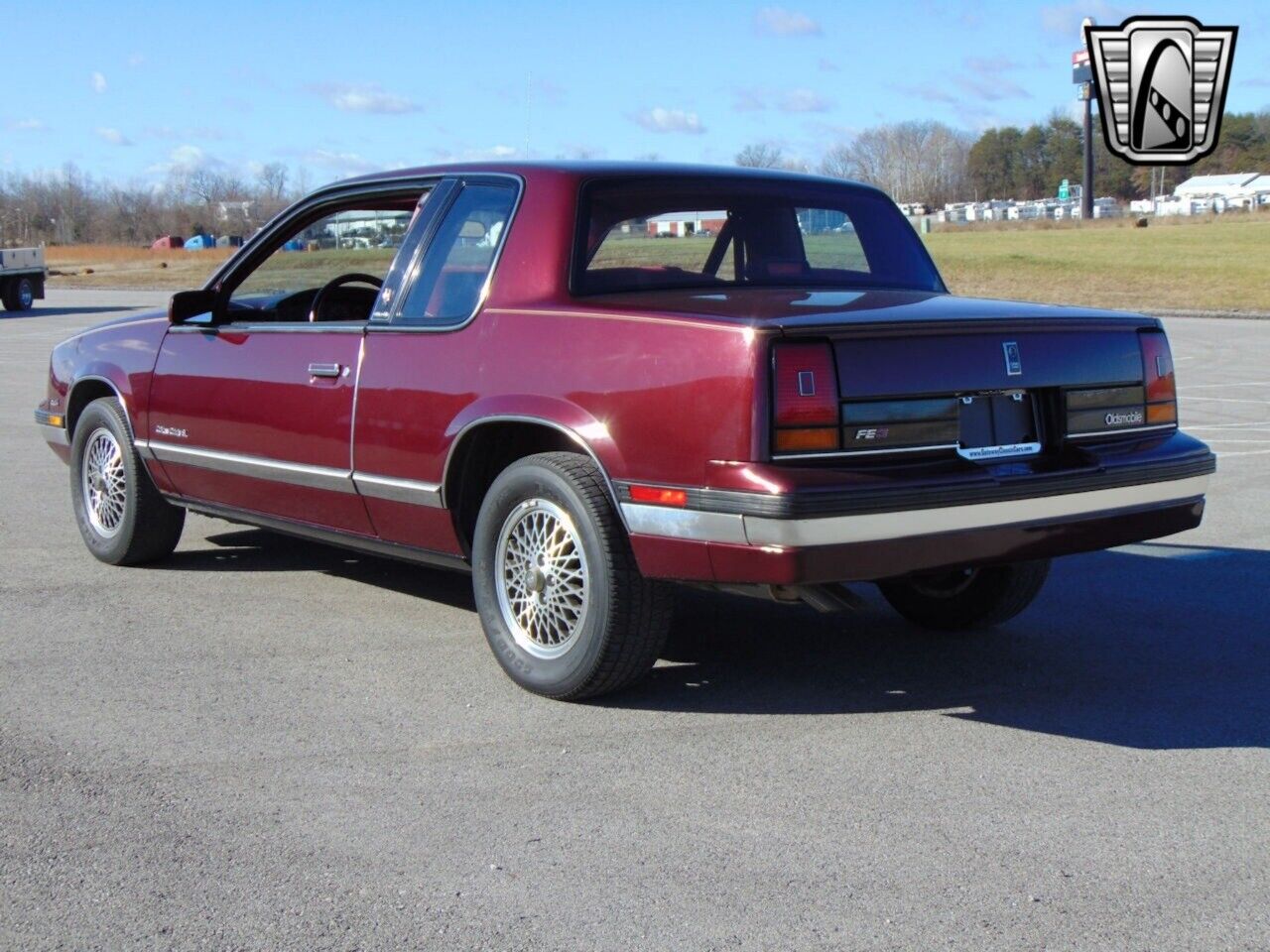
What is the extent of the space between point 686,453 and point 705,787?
3.02ft

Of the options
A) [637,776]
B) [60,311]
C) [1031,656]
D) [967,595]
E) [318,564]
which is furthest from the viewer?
[60,311]

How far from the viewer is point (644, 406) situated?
A: 451 cm

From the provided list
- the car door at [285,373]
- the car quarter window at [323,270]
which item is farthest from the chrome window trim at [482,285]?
the car quarter window at [323,270]

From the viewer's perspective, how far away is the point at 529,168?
17.6ft

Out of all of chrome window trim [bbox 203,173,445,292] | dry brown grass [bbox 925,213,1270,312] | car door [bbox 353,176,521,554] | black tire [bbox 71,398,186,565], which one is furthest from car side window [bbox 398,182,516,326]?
dry brown grass [bbox 925,213,1270,312]

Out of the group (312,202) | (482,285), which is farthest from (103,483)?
(482,285)

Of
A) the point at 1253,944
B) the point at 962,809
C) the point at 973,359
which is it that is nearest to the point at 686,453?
the point at 973,359

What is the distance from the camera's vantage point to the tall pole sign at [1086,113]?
102812 mm

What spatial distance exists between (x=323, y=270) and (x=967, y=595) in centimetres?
299

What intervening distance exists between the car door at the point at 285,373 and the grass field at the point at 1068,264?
103mm

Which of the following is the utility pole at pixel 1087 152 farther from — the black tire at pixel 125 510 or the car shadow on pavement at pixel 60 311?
the black tire at pixel 125 510

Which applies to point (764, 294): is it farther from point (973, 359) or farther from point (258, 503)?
point (258, 503)

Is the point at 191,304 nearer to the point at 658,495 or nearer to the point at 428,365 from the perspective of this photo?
the point at 428,365

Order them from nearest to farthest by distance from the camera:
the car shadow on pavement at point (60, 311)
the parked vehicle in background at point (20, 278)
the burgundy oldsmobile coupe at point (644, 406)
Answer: the burgundy oldsmobile coupe at point (644, 406) → the car shadow on pavement at point (60, 311) → the parked vehicle in background at point (20, 278)
